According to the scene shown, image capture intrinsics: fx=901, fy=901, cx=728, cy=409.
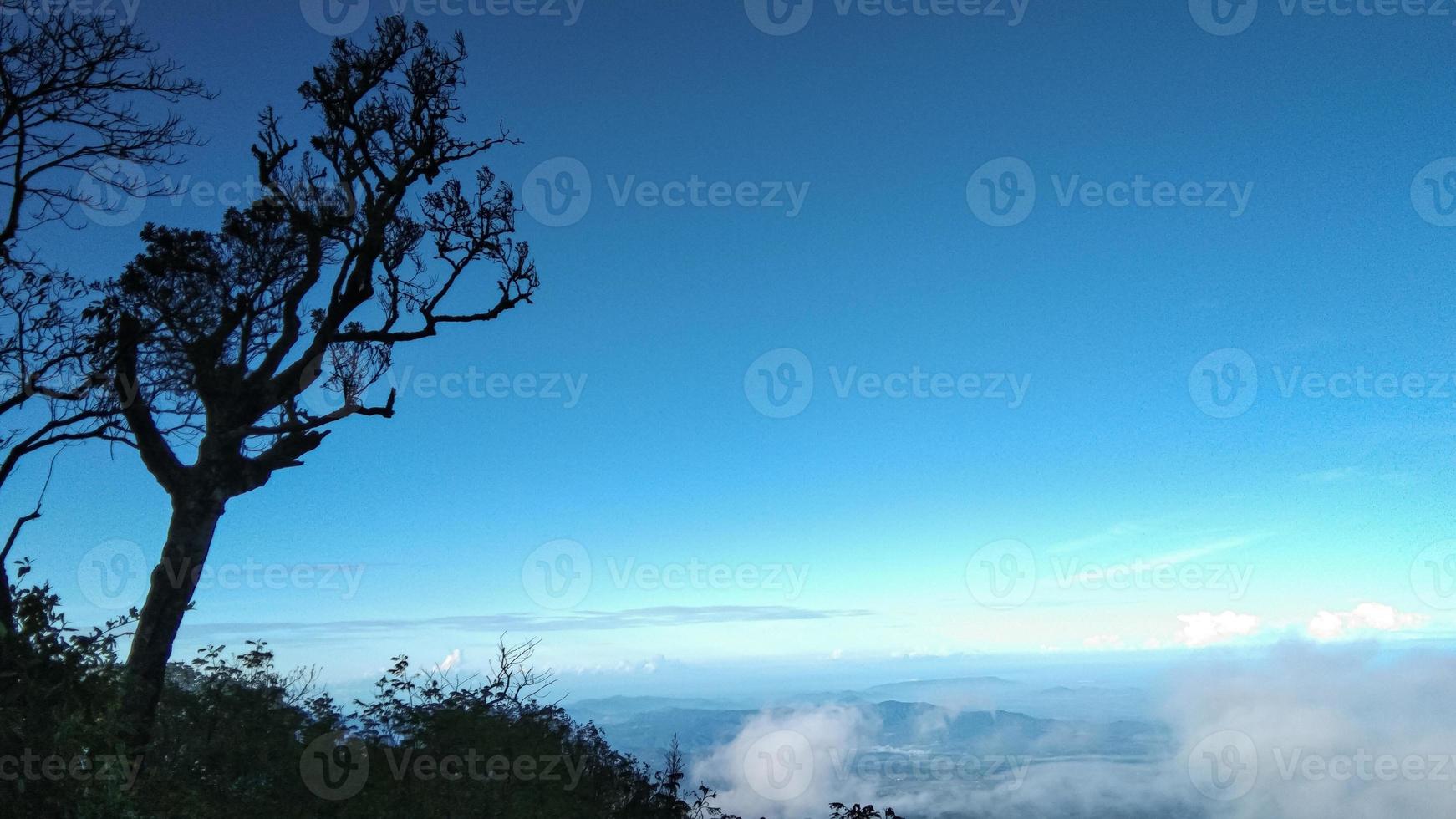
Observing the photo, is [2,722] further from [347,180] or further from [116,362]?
[347,180]

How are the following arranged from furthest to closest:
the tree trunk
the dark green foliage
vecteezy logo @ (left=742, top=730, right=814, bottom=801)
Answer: vecteezy logo @ (left=742, top=730, right=814, bottom=801), the tree trunk, the dark green foliage

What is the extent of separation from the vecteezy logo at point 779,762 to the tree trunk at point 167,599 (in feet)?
31.7

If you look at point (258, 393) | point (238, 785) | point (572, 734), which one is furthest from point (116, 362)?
point (572, 734)

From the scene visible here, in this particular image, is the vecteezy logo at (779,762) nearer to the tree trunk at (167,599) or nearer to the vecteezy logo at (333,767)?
the vecteezy logo at (333,767)

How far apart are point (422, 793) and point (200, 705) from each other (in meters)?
4.62

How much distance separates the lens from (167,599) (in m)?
12.8

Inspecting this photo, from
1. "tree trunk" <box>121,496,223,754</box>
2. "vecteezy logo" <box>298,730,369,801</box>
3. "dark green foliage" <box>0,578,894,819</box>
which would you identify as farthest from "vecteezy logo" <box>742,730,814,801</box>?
"tree trunk" <box>121,496,223,754</box>

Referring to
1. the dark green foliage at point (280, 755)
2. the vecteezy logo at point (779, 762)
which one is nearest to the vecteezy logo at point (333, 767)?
the dark green foliage at point (280, 755)

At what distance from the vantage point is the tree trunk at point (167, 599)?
1213cm

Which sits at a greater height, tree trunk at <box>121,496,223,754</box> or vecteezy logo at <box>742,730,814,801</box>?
tree trunk at <box>121,496,223,754</box>

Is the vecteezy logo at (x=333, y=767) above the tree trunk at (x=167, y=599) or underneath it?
underneath

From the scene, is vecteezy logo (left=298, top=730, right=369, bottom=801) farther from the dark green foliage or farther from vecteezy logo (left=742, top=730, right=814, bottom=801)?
vecteezy logo (left=742, top=730, right=814, bottom=801)

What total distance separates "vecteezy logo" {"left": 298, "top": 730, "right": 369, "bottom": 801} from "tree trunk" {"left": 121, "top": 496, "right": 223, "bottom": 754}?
2049mm

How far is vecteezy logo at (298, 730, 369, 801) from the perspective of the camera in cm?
1227
